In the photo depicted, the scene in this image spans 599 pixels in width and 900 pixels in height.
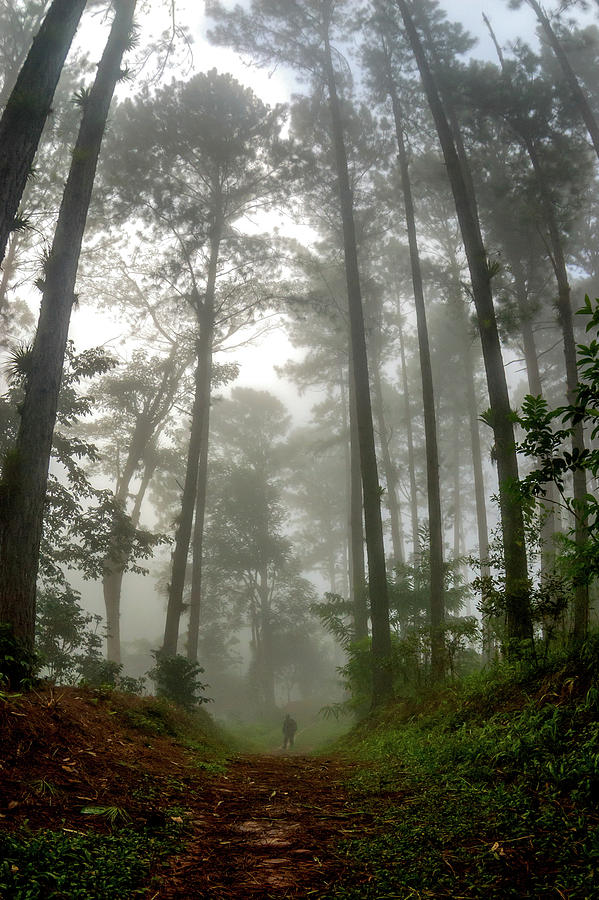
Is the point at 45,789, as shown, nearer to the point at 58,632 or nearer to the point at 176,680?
the point at 176,680

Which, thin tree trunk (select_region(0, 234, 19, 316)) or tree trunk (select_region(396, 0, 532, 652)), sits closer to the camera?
tree trunk (select_region(396, 0, 532, 652))

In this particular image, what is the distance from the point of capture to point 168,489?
23.9 meters

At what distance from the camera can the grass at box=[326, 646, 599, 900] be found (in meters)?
1.75

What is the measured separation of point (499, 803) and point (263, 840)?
1.19 m

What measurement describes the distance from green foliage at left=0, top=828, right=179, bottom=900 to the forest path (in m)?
0.12

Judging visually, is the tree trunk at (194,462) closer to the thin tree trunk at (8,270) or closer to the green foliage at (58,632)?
the green foliage at (58,632)

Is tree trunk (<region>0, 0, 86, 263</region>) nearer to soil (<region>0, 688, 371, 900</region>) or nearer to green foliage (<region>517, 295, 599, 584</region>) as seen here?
soil (<region>0, 688, 371, 900</region>)

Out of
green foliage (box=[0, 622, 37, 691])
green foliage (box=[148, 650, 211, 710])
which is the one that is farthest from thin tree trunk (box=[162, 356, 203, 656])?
green foliage (box=[0, 622, 37, 691])

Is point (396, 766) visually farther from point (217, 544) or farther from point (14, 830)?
point (217, 544)

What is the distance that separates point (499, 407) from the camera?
693 centimetres

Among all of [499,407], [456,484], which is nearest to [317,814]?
[499,407]

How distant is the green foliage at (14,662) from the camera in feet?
12.5

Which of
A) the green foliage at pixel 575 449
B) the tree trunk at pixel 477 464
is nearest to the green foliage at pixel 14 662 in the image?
the green foliage at pixel 575 449

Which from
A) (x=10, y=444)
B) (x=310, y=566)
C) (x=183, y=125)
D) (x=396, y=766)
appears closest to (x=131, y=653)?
(x=310, y=566)
